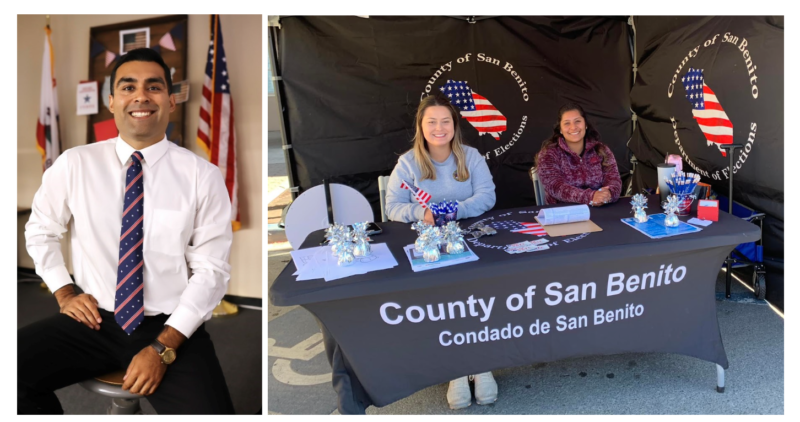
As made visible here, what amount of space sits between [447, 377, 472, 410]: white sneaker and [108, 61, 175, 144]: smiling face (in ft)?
5.48

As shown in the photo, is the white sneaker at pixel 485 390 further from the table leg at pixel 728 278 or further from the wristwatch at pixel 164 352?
the table leg at pixel 728 278

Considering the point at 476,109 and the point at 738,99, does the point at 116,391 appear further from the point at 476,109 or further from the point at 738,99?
the point at 738,99

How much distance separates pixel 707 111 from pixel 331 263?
3110 mm

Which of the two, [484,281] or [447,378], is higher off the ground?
[484,281]

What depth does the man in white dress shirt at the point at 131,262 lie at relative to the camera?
1811mm

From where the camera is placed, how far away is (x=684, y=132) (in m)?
3.97

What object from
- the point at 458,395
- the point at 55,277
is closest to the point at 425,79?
the point at 458,395

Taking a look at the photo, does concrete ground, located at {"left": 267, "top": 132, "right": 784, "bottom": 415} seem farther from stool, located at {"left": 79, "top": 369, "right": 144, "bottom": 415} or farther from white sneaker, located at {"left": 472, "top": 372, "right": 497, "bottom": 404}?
stool, located at {"left": 79, "top": 369, "right": 144, "bottom": 415}

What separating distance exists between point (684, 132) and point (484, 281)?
295cm

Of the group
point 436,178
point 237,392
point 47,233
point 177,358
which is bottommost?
point 237,392

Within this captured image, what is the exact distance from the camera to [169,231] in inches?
74.7

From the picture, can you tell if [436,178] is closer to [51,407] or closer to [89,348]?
[89,348]

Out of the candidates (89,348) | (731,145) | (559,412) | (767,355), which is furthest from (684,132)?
(89,348)

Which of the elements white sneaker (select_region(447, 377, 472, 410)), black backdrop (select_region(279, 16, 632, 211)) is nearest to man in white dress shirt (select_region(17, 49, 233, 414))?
white sneaker (select_region(447, 377, 472, 410))
